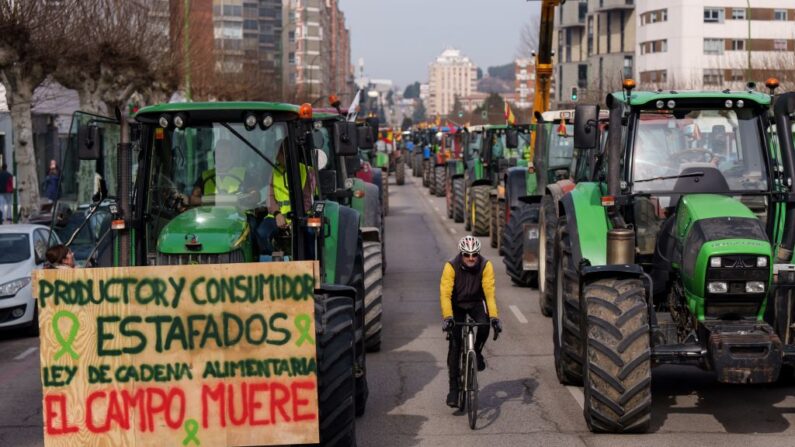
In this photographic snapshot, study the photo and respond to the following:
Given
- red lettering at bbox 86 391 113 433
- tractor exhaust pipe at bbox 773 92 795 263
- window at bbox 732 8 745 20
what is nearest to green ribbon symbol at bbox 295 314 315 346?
red lettering at bbox 86 391 113 433

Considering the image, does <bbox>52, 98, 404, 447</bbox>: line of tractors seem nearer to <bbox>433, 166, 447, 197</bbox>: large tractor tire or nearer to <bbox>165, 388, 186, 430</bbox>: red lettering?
<bbox>165, 388, 186, 430</bbox>: red lettering

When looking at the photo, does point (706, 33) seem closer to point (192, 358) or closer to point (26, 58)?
point (26, 58)

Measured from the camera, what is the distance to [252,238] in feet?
35.8

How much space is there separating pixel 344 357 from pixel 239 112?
274cm

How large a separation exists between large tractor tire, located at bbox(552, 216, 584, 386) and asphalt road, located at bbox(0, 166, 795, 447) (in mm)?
200

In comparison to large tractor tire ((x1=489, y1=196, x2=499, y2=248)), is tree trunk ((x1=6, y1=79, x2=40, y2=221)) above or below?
above

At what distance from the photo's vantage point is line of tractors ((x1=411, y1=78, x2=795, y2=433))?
31.9 feet

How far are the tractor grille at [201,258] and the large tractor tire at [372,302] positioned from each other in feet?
11.6

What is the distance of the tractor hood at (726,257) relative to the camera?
974cm

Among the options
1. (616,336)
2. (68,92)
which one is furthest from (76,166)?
(616,336)

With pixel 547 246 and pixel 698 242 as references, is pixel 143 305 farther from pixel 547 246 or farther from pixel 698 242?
pixel 547 246

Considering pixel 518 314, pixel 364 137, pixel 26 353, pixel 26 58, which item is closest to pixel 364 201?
pixel 364 137

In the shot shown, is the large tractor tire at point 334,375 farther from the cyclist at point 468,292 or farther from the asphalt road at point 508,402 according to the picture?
the cyclist at point 468,292

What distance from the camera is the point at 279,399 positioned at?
834 cm
